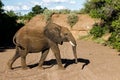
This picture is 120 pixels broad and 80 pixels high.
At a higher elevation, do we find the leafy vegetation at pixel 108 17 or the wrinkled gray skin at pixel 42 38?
the wrinkled gray skin at pixel 42 38

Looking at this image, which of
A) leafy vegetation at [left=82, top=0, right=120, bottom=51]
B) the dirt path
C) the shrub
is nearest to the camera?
the dirt path

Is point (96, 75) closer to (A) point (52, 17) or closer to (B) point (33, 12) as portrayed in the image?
(A) point (52, 17)

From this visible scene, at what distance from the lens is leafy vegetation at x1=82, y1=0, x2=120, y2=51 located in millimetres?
20562

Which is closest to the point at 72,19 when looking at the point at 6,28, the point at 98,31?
the point at 98,31

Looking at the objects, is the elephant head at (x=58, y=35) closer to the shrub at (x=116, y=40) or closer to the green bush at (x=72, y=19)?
the shrub at (x=116, y=40)

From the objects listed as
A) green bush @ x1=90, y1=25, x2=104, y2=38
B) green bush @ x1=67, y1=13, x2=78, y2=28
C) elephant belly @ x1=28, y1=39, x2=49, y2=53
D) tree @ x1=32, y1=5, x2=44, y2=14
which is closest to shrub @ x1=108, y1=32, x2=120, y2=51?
green bush @ x1=90, y1=25, x2=104, y2=38

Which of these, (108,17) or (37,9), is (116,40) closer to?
(108,17)

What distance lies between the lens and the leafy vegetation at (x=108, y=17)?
2056 cm

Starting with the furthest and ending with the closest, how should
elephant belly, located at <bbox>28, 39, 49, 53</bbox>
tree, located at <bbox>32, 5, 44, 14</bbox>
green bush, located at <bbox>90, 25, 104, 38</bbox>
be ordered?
tree, located at <bbox>32, 5, 44, 14</bbox>
green bush, located at <bbox>90, 25, 104, 38</bbox>
elephant belly, located at <bbox>28, 39, 49, 53</bbox>

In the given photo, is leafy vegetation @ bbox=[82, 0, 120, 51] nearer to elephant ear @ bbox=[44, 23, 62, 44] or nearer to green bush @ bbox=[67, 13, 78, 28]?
green bush @ bbox=[67, 13, 78, 28]

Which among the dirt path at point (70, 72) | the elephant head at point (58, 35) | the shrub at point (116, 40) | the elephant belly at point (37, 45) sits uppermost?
the elephant head at point (58, 35)

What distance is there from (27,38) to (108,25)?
55.1ft

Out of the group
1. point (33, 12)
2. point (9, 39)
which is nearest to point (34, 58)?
point (9, 39)

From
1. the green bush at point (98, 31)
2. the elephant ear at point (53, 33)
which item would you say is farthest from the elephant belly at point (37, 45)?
the green bush at point (98, 31)
